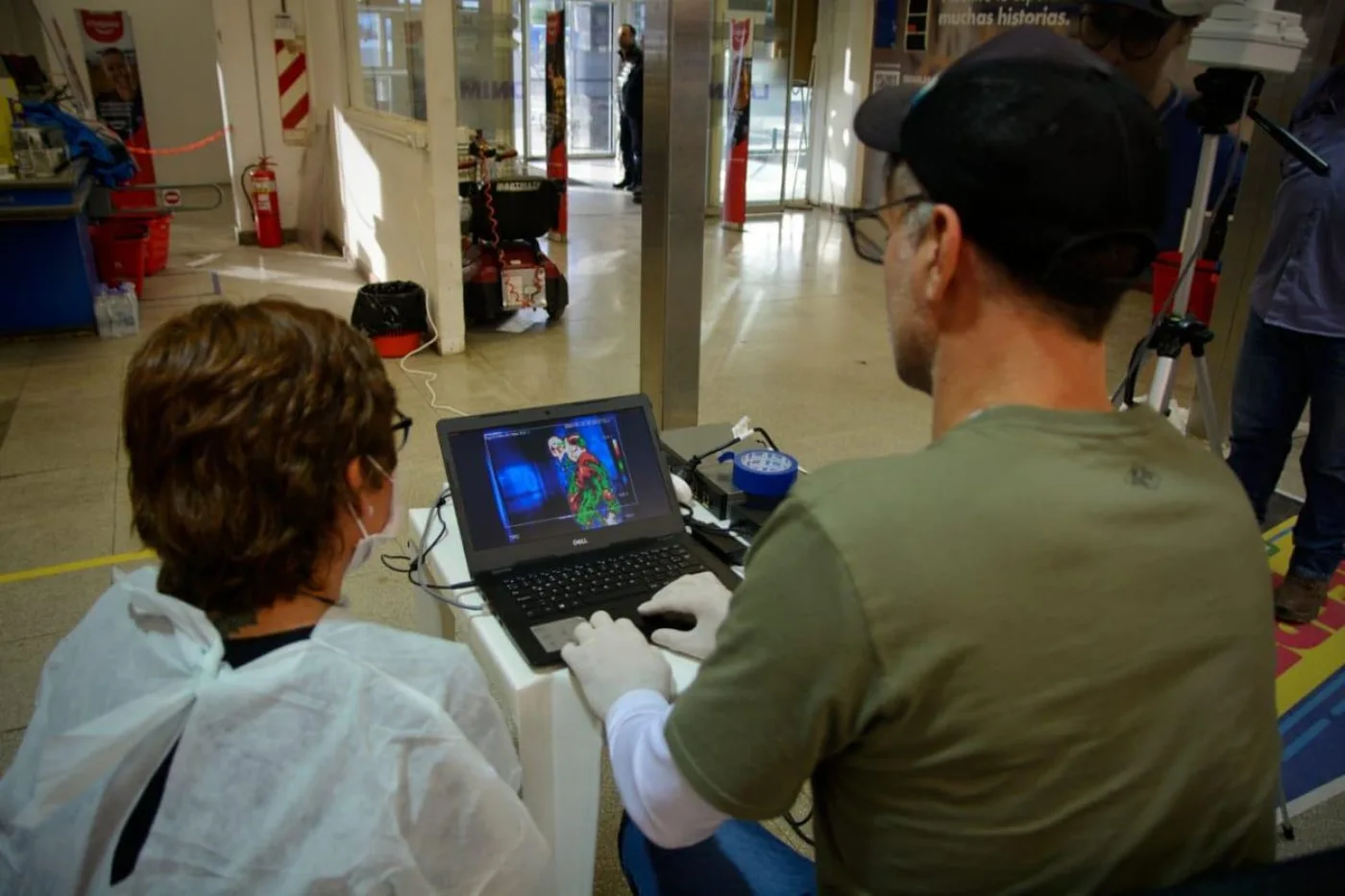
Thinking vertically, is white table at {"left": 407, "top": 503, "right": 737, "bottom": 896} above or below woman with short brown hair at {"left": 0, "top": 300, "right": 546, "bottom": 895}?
below

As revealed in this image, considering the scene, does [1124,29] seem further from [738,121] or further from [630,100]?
[630,100]

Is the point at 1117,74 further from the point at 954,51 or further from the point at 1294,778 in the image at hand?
the point at 954,51

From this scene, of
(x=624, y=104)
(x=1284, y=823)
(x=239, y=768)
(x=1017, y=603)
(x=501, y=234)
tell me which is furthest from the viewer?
(x=624, y=104)

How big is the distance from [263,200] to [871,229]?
669cm

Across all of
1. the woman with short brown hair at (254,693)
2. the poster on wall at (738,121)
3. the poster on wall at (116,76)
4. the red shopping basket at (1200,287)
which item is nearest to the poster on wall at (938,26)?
the poster on wall at (738,121)

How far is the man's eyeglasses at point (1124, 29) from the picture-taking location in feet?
8.89

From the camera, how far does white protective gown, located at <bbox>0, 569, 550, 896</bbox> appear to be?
88 centimetres

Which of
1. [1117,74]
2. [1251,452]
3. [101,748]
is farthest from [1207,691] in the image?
[1251,452]

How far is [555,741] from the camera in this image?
1271 mm

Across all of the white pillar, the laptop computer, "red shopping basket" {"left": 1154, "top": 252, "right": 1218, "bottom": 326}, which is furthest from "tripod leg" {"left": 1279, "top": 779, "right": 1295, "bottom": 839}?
the white pillar

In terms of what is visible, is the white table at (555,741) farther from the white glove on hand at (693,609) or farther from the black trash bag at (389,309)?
the black trash bag at (389,309)

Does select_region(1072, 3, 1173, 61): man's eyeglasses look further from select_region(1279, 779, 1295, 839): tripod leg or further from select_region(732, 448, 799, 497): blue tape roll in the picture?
select_region(1279, 779, 1295, 839): tripod leg

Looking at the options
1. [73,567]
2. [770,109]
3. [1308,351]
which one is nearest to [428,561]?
[73,567]

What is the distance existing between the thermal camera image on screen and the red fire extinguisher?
6162 millimetres
